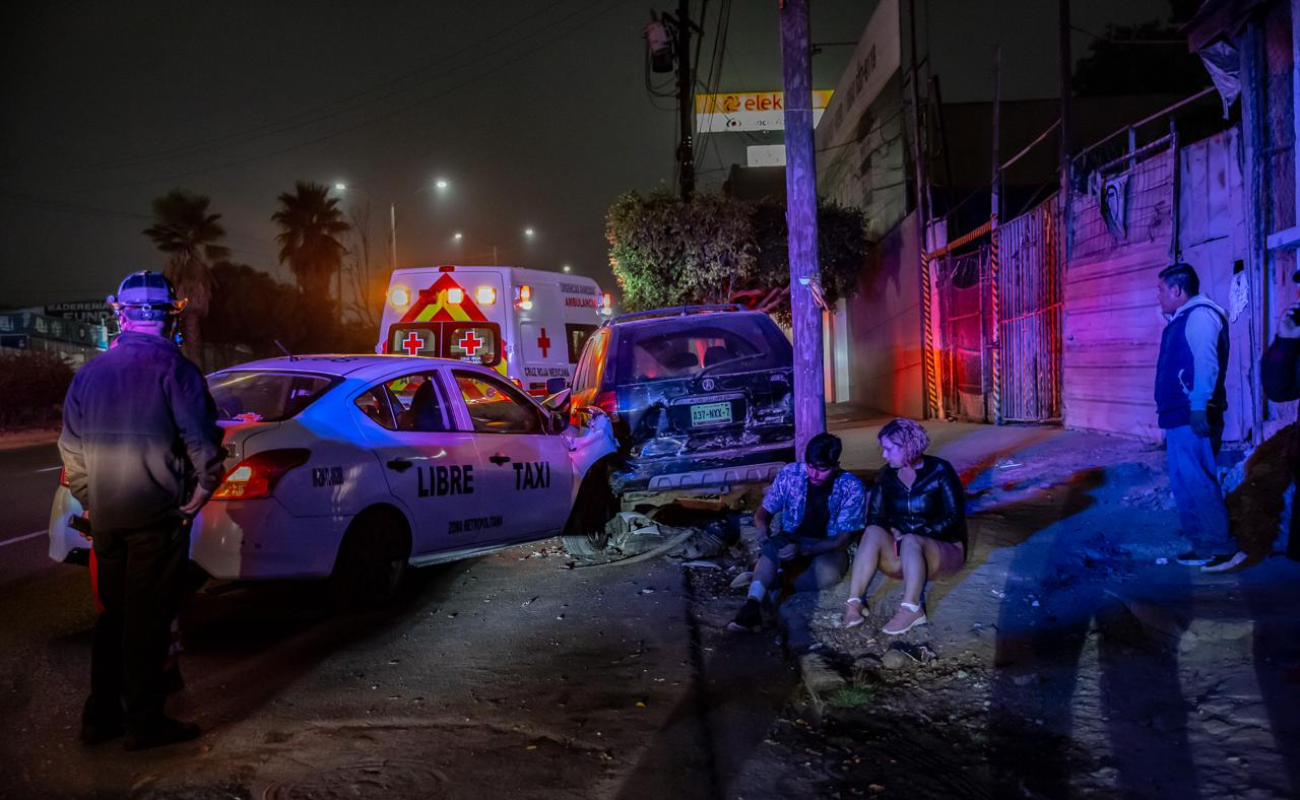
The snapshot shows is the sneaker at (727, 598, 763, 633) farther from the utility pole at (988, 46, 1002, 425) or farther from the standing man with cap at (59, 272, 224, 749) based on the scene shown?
the utility pole at (988, 46, 1002, 425)

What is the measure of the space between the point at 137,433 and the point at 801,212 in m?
5.60

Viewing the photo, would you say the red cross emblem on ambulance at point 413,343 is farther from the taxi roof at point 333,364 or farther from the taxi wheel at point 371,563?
the taxi wheel at point 371,563

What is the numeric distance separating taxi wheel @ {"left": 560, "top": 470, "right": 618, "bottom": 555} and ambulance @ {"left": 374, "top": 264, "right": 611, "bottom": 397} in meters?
4.99

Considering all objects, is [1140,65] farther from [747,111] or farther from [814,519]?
[814,519]

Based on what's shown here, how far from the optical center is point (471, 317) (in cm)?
1365

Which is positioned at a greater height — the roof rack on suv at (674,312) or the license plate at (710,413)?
the roof rack on suv at (674,312)

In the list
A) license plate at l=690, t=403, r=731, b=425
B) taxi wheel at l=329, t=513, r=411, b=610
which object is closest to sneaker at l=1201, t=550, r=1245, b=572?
license plate at l=690, t=403, r=731, b=425

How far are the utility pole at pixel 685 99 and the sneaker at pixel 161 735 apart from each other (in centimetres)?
1935

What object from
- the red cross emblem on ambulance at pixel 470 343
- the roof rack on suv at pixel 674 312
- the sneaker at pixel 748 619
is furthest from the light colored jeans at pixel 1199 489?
the red cross emblem on ambulance at pixel 470 343

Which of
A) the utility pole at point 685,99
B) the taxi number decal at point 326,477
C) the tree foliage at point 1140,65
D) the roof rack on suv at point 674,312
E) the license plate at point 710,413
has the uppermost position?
the tree foliage at point 1140,65

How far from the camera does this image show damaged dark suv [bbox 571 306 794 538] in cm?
855

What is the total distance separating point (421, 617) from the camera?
6066 millimetres

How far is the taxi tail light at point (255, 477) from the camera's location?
17.4 feet

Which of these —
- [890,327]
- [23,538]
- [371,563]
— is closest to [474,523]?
[371,563]
